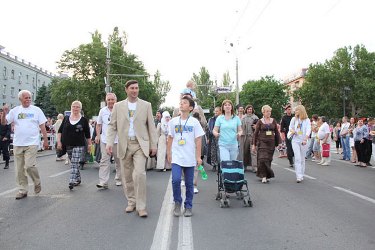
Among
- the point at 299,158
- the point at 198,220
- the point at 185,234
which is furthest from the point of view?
the point at 299,158

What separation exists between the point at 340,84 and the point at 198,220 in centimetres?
8207

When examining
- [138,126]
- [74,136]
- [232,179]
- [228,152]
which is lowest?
[232,179]

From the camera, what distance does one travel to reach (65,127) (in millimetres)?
8586

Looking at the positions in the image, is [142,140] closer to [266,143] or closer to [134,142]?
[134,142]

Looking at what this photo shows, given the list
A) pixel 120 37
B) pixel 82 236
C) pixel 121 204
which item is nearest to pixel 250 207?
pixel 121 204

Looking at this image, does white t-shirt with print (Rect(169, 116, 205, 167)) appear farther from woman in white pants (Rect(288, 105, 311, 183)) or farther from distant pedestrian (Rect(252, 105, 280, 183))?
woman in white pants (Rect(288, 105, 311, 183))

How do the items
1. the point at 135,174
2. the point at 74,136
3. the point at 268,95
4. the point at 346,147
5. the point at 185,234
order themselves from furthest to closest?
the point at 268,95 < the point at 346,147 < the point at 74,136 < the point at 135,174 < the point at 185,234

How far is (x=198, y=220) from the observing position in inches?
225

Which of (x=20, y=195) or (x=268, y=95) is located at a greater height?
(x=268, y=95)

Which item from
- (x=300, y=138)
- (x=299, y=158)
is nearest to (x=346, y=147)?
(x=300, y=138)

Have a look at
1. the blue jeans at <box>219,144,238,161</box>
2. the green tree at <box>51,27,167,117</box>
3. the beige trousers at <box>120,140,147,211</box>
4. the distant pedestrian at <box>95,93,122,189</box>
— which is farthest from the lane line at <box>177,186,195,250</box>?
the green tree at <box>51,27,167,117</box>

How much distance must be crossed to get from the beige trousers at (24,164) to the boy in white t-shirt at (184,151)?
316 centimetres

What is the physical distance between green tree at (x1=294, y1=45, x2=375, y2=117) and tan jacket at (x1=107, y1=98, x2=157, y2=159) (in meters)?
77.7

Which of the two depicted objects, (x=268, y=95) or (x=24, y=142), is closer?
(x=24, y=142)
